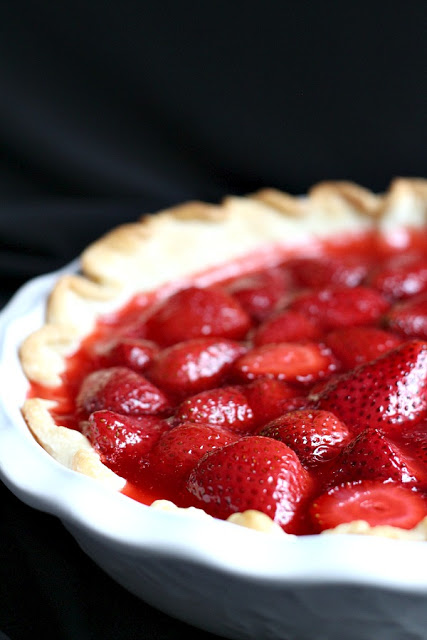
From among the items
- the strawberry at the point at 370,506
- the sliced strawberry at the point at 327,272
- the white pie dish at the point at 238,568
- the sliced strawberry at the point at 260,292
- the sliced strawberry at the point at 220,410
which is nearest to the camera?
the white pie dish at the point at 238,568

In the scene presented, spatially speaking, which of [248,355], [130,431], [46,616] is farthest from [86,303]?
[46,616]

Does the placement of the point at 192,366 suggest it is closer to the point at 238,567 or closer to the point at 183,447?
the point at 183,447

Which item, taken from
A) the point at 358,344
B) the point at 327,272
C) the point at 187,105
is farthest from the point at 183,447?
the point at 187,105

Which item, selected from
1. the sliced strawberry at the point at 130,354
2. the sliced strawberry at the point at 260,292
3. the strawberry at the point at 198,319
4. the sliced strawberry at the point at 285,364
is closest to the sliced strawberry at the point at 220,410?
the sliced strawberry at the point at 285,364

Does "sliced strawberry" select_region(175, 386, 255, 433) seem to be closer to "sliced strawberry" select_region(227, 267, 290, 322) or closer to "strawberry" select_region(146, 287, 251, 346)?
"strawberry" select_region(146, 287, 251, 346)

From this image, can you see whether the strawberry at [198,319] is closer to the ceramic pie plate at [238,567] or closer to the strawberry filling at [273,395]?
the strawberry filling at [273,395]

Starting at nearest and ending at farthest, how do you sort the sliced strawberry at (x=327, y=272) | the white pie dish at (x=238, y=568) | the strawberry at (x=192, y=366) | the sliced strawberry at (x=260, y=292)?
the white pie dish at (x=238, y=568) → the strawberry at (x=192, y=366) → the sliced strawberry at (x=260, y=292) → the sliced strawberry at (x=327, y=272)

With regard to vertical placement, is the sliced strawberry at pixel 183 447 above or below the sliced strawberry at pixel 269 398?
below
